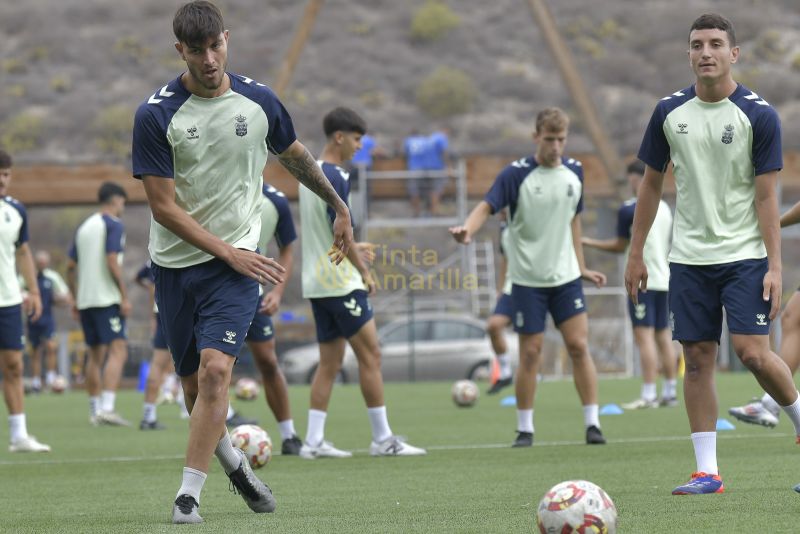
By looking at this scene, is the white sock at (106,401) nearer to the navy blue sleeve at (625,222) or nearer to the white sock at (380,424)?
the white sock at (380,424)

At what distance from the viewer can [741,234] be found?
21.4 ft

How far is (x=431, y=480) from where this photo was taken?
7664 mm

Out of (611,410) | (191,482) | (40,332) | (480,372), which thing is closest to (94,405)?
(611,410)

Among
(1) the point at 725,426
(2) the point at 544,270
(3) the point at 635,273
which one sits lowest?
(1) the point at 725,426

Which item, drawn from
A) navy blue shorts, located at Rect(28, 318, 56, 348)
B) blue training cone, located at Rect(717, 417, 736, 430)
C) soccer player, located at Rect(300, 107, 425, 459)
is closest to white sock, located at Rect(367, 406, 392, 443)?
soccer player, located at Rect(300, 107, 425, 459)

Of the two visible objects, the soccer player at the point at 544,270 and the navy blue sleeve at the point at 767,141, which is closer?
the navy blue sleeve at the point at 767,141

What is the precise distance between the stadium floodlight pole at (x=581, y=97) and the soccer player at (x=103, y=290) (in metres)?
15.9

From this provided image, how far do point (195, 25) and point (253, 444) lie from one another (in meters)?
3.37

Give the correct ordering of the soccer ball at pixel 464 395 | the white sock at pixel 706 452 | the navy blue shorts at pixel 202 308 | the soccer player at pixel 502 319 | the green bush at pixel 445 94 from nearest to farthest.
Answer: the navy blue shorts at pixel 202 308, the white sock at pixel 706 452, the soccer ball at pixel 464 395, the soccer player at pixel 502 319, the green bush at pixel 445 94

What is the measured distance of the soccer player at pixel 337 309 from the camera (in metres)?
9.47

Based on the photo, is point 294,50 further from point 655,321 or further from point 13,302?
point 13,302

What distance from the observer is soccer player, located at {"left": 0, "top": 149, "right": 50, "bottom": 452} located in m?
10.3

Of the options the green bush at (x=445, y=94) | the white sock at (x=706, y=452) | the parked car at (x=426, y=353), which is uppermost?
the green bush at (x=445, y=94)

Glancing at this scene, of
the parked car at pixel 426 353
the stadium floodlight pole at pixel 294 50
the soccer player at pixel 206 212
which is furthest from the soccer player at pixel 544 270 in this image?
the stadium floodlight pole at pixel 294 50
